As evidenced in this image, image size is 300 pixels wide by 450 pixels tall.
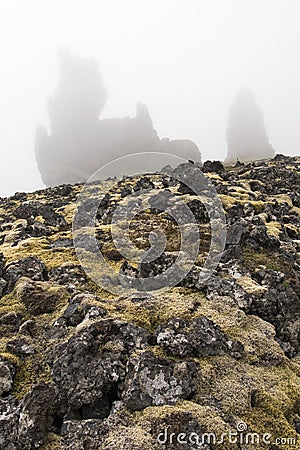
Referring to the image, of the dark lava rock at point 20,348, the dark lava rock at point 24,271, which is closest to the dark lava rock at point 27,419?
the dark lava rock at point 20,348

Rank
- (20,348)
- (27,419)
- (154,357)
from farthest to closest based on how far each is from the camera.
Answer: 1. (20,348)
2. (154,357)
3. (27,419)

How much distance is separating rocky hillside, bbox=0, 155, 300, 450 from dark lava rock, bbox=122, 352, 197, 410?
0.03 meters

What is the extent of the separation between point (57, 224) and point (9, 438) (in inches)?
919

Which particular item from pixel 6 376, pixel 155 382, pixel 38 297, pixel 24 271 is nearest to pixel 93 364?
pixel 155 382

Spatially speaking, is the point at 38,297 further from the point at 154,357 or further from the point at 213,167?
the point at 213,167

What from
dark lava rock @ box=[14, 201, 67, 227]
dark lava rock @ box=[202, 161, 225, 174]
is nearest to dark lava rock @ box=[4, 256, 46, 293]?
dark lava rock @ box=[14, 201, 67, 227]

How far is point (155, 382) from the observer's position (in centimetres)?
1078

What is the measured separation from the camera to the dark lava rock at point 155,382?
10484 millimetres

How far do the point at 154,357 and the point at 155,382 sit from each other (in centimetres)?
86

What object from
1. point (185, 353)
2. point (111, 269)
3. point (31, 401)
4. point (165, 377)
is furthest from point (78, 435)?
point (111, 269)

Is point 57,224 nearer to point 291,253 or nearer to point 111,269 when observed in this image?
point 111,269

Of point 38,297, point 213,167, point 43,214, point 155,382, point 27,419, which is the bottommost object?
point 213,167

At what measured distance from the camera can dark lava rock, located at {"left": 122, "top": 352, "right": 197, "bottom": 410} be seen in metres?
10.5

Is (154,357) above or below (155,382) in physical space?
above
